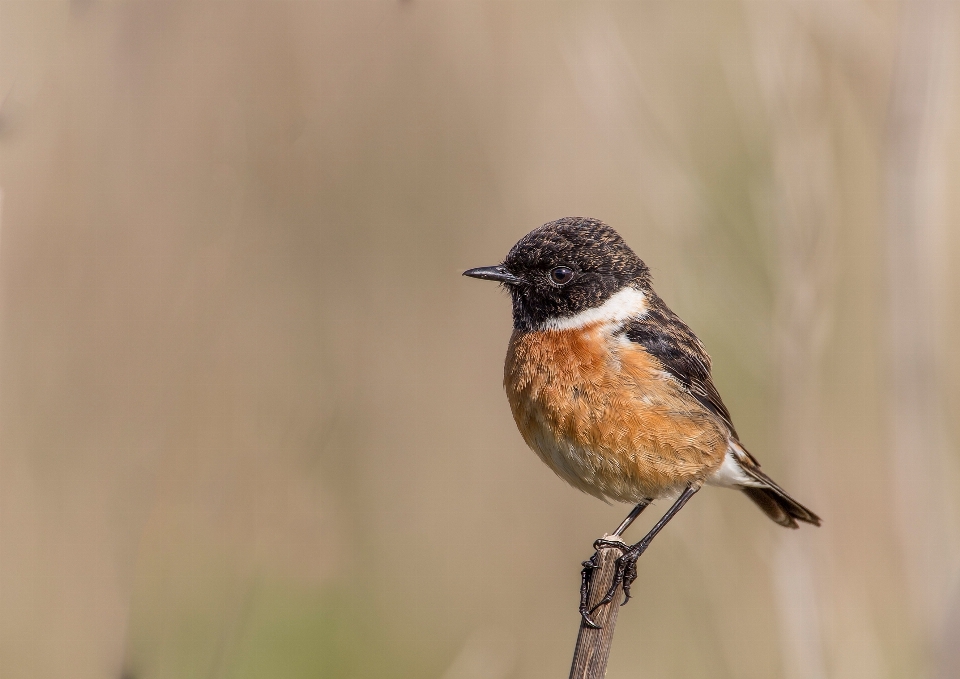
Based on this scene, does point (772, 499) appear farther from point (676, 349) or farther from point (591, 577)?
point (591, 577)

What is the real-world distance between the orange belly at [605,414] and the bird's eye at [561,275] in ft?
0.69

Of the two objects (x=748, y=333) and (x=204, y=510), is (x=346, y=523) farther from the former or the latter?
(x=748, y=333)

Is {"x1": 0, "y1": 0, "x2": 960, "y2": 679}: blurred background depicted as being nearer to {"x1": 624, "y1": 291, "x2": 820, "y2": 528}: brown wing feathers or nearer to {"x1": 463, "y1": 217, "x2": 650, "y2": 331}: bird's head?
{"x1": 624, "y1": 291, "x2": 820, "y2": 528}: brown wing feathers

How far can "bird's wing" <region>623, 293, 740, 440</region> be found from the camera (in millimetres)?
3904

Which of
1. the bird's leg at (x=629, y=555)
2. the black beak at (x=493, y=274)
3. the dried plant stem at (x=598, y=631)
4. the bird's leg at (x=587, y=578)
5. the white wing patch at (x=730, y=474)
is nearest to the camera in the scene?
the dried plant stem at (x=598, y=631)

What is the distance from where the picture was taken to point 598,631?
2924mm

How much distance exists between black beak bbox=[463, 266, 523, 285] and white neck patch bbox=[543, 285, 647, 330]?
0.22 m

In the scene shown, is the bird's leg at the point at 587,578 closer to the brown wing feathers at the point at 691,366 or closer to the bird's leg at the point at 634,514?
the bird's leg at the point at 634,514

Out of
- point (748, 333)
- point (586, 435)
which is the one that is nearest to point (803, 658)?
point (586, 435)

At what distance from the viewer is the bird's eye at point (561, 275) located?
3.95 m

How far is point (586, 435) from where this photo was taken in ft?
11.9

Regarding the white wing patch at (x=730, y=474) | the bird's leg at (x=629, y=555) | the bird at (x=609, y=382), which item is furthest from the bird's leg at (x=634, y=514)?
the white wing patch at (x=730, y=474)

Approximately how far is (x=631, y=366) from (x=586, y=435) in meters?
0.32

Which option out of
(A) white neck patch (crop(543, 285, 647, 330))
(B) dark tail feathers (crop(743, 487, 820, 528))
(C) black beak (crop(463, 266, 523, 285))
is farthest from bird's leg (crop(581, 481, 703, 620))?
(C) black beak (crop(463, 266, 523, 285))
